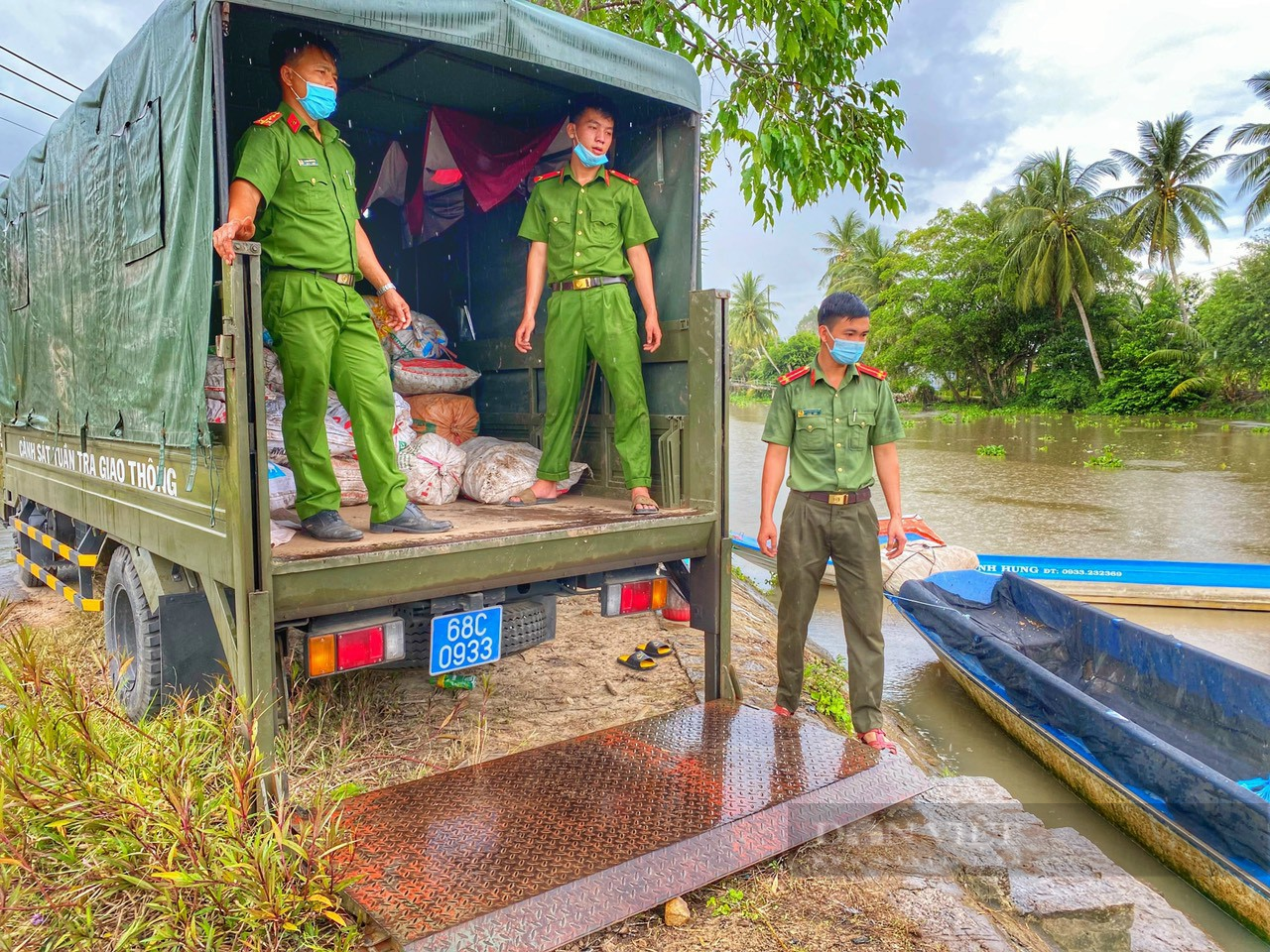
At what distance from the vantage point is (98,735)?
2766mm

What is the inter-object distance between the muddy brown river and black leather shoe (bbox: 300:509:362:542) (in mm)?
3337

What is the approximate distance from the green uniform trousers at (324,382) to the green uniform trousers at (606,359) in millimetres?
953

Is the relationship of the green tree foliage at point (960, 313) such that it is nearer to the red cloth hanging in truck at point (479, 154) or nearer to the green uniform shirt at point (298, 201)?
the red cloth hanging in truck at point (479, 154)

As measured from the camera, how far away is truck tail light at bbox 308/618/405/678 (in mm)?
2682

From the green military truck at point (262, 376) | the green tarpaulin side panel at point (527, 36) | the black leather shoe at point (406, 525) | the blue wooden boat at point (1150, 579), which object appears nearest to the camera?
the green military truck at point (262, 376)

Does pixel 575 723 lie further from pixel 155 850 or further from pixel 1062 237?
pixel 1062 237

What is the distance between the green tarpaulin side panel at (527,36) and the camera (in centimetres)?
274

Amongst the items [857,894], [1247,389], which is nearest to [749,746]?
[857,894]

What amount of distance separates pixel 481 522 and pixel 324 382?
0.81 m

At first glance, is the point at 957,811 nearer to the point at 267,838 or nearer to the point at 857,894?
the point at 857,894

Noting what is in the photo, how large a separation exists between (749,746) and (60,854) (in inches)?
84.1

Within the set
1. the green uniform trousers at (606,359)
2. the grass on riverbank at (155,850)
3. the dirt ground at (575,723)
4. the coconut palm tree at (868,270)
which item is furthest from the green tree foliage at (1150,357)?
the grass on riverbank at (155,850)

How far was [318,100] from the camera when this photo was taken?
3.06 m

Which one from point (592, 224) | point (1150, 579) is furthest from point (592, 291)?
point (1150, 579)
